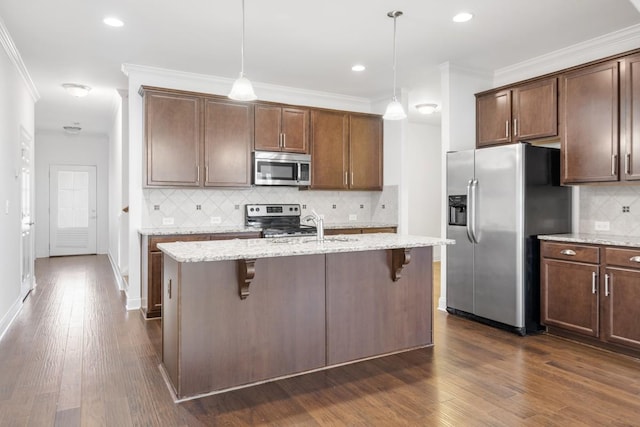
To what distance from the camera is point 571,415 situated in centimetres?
232

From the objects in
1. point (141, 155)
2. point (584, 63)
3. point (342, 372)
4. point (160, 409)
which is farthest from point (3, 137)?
point (584, 63)

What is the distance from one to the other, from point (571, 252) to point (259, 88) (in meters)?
3.81

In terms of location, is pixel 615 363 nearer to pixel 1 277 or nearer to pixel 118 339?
pixel 118 339

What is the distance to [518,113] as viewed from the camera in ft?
13.9

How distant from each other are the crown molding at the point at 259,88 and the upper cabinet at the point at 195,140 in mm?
284

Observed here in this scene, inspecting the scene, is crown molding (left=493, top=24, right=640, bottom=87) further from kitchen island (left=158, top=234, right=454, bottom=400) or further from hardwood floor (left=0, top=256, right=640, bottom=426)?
hardwood floor (left=0, top=256, right=640, bottom=426)

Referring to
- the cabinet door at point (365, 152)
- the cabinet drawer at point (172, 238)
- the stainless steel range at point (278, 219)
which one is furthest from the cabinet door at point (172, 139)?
the cabinet door at point (365, 152)

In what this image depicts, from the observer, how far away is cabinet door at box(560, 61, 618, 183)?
3.49 m

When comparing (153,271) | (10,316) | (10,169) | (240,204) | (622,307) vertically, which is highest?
(10,169)

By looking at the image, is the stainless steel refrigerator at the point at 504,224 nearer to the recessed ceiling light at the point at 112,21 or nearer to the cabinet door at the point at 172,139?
the cabinet door at the point at 172,139

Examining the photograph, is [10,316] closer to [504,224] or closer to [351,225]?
[351,225]

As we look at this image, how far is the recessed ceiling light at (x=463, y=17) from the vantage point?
10.9ft

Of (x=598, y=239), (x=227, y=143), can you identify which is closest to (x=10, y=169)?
(x=227, y=143)

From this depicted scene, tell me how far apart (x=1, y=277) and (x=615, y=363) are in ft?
16.6
